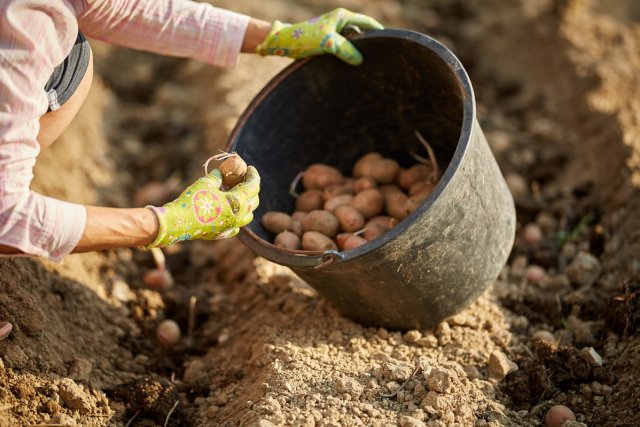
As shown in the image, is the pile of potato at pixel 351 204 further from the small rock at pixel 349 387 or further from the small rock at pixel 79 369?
the small rock at pixel 79 369

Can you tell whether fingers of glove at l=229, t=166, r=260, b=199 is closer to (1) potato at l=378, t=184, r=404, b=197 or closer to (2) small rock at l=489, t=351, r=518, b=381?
(1) potato at l=378, t=184, r=404, b=197

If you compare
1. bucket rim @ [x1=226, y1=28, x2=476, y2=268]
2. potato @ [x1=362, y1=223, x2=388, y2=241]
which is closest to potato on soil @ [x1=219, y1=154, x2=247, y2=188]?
bucket rim @ [x1=226, y1=28, x2=476, y2=268]

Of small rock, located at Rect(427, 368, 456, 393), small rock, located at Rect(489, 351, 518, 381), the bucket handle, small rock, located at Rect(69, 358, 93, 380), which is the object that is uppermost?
the bucket handle

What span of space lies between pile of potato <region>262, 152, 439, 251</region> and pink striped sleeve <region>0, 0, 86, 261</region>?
72cm

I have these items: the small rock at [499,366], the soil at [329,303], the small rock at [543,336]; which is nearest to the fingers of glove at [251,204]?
the soil at [329,303]

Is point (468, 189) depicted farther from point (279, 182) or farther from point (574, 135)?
point (574, 135)

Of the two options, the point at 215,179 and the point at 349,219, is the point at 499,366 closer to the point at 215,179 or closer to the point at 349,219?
the point at 349,219

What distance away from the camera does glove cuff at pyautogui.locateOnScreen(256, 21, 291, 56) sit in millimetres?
2182

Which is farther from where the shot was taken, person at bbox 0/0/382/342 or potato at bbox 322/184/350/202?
potato at bbox 322/184/350/202

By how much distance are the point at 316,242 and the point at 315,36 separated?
0.64 meters

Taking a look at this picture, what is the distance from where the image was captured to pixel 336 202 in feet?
7.70

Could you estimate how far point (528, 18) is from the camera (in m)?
3.92

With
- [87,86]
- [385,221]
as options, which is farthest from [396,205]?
[87,86]

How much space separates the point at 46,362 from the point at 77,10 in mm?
957
